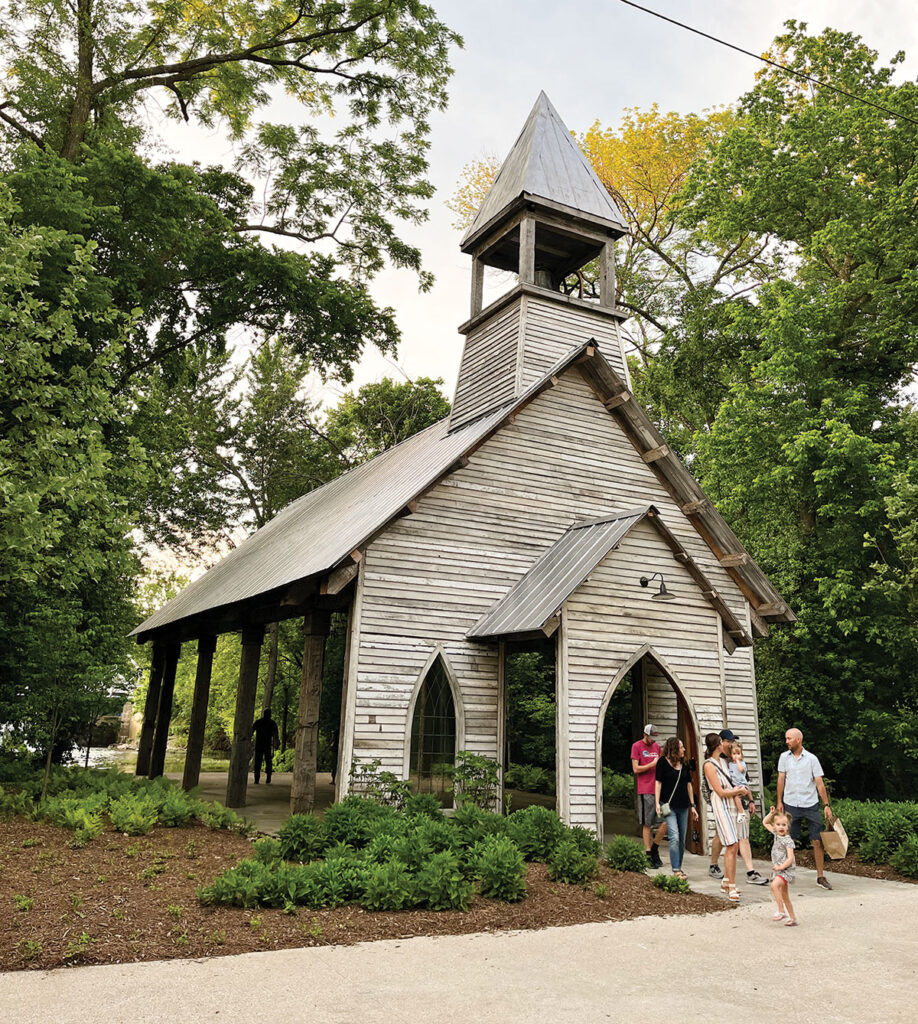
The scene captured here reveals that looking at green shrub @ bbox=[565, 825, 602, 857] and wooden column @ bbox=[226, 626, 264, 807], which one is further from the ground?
wooden column @ bbox=[226, 626, 264, 807]

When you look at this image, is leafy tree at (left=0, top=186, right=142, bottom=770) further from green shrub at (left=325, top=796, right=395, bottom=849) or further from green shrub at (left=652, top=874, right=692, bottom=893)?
green shrub at (left=652, top=874, right=692, bottom=893)

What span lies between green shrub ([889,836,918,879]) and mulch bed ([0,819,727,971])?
392 centimetres

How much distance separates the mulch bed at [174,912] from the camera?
6.19 m

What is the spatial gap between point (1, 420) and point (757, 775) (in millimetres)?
14270

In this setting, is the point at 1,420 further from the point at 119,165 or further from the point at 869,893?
the point at 869,893

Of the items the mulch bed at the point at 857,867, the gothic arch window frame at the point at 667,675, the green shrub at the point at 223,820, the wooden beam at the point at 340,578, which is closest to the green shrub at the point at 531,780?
the gothic arch window frame at the point at 667,675

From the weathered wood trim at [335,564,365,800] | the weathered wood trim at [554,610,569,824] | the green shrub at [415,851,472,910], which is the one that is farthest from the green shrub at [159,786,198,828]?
the green shrub at [415,851,472,910]

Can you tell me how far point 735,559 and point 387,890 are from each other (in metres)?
9.77

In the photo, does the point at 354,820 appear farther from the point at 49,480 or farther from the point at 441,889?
the point at 49,480

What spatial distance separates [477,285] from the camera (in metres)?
18.6

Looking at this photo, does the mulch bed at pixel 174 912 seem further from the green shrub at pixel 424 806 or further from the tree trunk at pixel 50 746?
the tree trunk at pixel 50 746

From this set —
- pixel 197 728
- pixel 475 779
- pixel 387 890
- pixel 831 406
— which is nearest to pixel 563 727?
pixel 475 779

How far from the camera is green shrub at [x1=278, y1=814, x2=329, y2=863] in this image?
9.25 m

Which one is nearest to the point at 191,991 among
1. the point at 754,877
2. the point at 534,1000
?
the point at 534,1000
